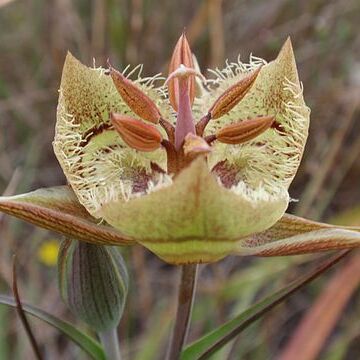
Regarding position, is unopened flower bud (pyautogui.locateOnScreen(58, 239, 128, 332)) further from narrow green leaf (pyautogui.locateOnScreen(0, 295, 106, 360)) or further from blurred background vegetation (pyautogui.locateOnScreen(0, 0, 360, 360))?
blurred background vegetation (pyautogui.locateOnScreen(0, 0, 360, 360))

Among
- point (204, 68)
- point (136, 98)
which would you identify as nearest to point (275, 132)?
point (136, 98)

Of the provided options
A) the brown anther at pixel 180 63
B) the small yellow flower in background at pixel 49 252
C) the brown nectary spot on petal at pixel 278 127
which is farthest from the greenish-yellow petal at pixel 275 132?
the small yellow flower in background at pixel 49 252

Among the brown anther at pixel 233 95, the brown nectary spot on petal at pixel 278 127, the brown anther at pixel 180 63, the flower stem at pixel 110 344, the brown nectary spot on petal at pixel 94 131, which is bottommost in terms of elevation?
the flower stem at pixel 110 344

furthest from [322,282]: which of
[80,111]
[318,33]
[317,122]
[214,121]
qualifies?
[80,111]

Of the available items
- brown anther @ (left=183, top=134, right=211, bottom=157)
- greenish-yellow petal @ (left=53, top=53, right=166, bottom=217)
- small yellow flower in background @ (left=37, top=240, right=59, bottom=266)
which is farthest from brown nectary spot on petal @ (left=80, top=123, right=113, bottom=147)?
small yellow flower in background @ (left=37, top=240, right=59, bottom=266)

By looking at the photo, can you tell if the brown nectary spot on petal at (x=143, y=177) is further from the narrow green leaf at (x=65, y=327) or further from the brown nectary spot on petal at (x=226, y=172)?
the narrow green leaf at (x=65, y=327)

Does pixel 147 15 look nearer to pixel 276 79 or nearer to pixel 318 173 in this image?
pixel 318 173

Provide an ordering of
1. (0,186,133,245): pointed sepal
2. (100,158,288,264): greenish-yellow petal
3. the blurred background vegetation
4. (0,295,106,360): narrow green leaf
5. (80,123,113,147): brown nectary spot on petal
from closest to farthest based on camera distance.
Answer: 1. (100,158,288,264): greenish-yellow petal
2. (0,186,133,245): pointed sepal
3. (0,295,106,360): narrow green leaf
4. (80,123,113,147): brown nectary spot on petal
5. the blurred background vegetation
